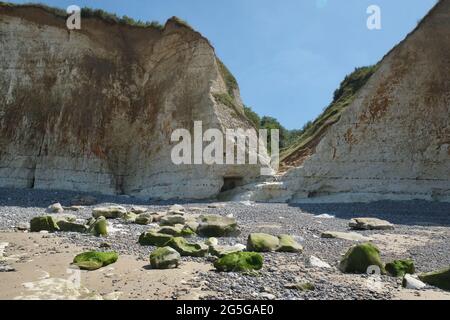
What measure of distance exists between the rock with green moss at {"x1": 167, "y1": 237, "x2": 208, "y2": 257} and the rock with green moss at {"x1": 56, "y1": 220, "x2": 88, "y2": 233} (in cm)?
366

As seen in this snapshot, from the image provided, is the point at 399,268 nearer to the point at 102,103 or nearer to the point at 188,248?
the point at 188,248

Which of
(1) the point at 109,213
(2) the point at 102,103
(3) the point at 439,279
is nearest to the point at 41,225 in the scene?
(1) the point at 109,213

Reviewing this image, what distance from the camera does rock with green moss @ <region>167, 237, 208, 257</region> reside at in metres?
7.27

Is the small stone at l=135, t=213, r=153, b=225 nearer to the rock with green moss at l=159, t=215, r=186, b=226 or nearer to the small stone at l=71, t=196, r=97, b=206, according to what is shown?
the rock with green moss at l=159, t=215, r=186, b=226

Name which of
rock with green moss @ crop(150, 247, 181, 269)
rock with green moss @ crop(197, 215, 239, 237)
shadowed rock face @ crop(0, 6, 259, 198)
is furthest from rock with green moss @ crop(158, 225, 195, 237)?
shadowed rock face @ crop(0, 6, 259, 198)

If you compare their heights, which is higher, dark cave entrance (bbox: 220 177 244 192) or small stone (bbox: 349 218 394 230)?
dark cave entrance (bbox: 220 177 244 192)

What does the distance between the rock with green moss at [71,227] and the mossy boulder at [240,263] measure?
5.29m

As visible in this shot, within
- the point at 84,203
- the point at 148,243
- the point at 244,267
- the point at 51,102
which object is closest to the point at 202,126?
the point at 84,203

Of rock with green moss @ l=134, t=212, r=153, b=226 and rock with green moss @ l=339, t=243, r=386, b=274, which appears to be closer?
rock with green moss @ l=339, t=243, r=386, b=274

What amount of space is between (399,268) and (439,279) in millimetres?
677

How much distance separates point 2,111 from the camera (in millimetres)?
25406

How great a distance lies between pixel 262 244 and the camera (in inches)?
311

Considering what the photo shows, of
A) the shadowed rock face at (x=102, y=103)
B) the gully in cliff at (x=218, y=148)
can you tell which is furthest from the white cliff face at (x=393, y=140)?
the shadowed rock face at (x=102, y=103)

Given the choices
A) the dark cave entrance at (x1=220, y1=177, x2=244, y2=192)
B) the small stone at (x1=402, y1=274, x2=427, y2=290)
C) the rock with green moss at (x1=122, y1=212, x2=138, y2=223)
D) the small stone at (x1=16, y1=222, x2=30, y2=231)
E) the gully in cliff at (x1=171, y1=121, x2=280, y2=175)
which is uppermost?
the gully in cliff at (x1=171, y1=121, x2=280, y2=175)
